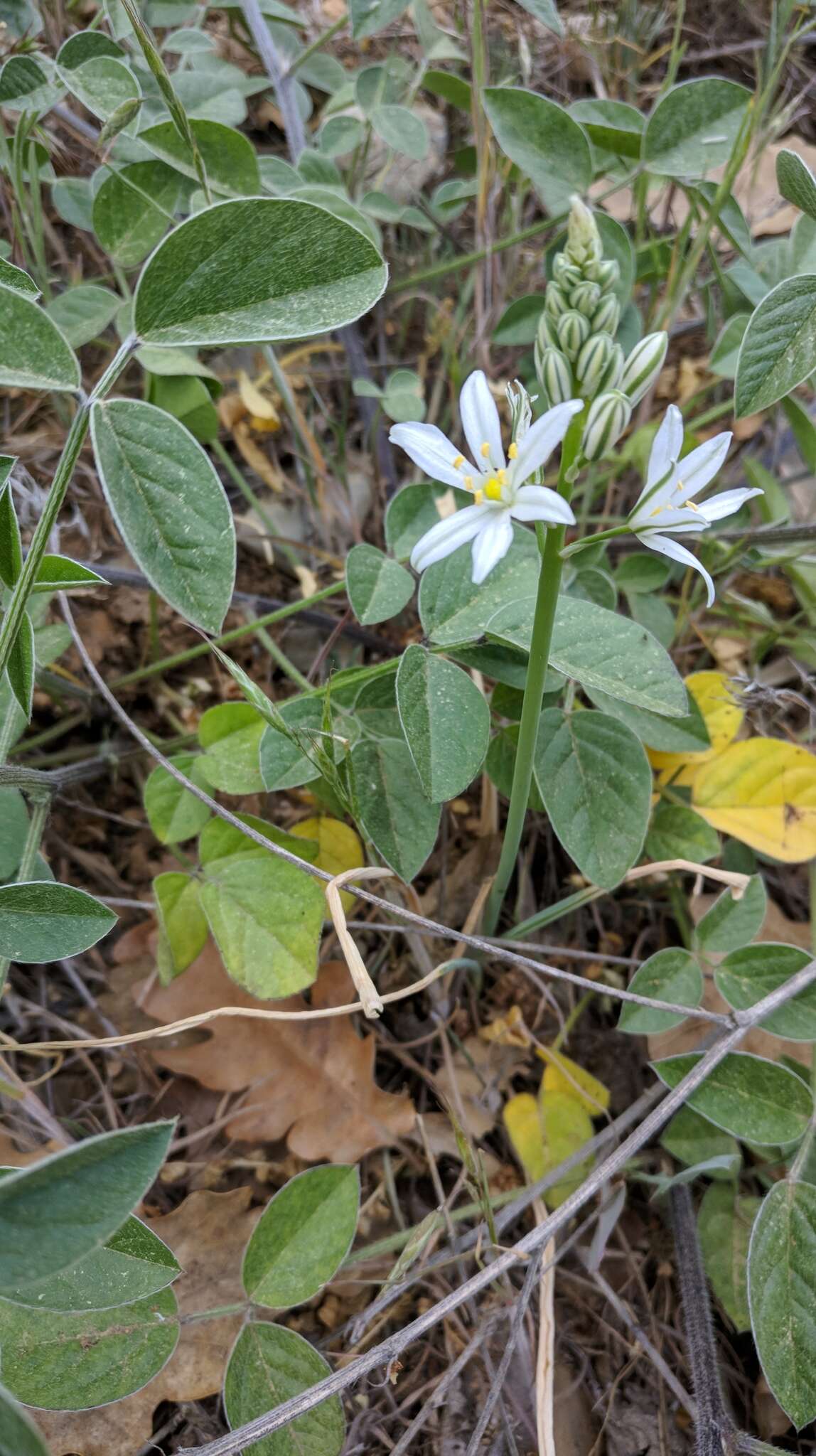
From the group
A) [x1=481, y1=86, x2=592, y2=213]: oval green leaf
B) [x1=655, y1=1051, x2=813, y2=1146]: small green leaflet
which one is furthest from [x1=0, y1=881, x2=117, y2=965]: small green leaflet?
[x1=481, y1=86, x2=592, y2=213]: oval green leaf

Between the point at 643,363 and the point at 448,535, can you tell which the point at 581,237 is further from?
the point at 448,535

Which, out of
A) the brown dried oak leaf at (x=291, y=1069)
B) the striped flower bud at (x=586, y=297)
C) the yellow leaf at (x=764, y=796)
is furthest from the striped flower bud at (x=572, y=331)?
the brown dried oak leaf at (x=291, y=1069)

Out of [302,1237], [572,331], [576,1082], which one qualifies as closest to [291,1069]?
[302,1237]

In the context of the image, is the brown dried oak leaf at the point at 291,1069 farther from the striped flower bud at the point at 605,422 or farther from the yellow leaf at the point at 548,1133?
the striped flower bud at the point at 605,422

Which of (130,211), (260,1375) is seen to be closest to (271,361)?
(130,211)

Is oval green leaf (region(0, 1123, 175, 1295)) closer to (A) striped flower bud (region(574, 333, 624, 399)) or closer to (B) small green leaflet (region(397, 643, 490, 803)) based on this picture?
(B) small green leaflet (region(397, 643, 490, 803))

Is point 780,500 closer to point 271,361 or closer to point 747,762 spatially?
point 747,762
